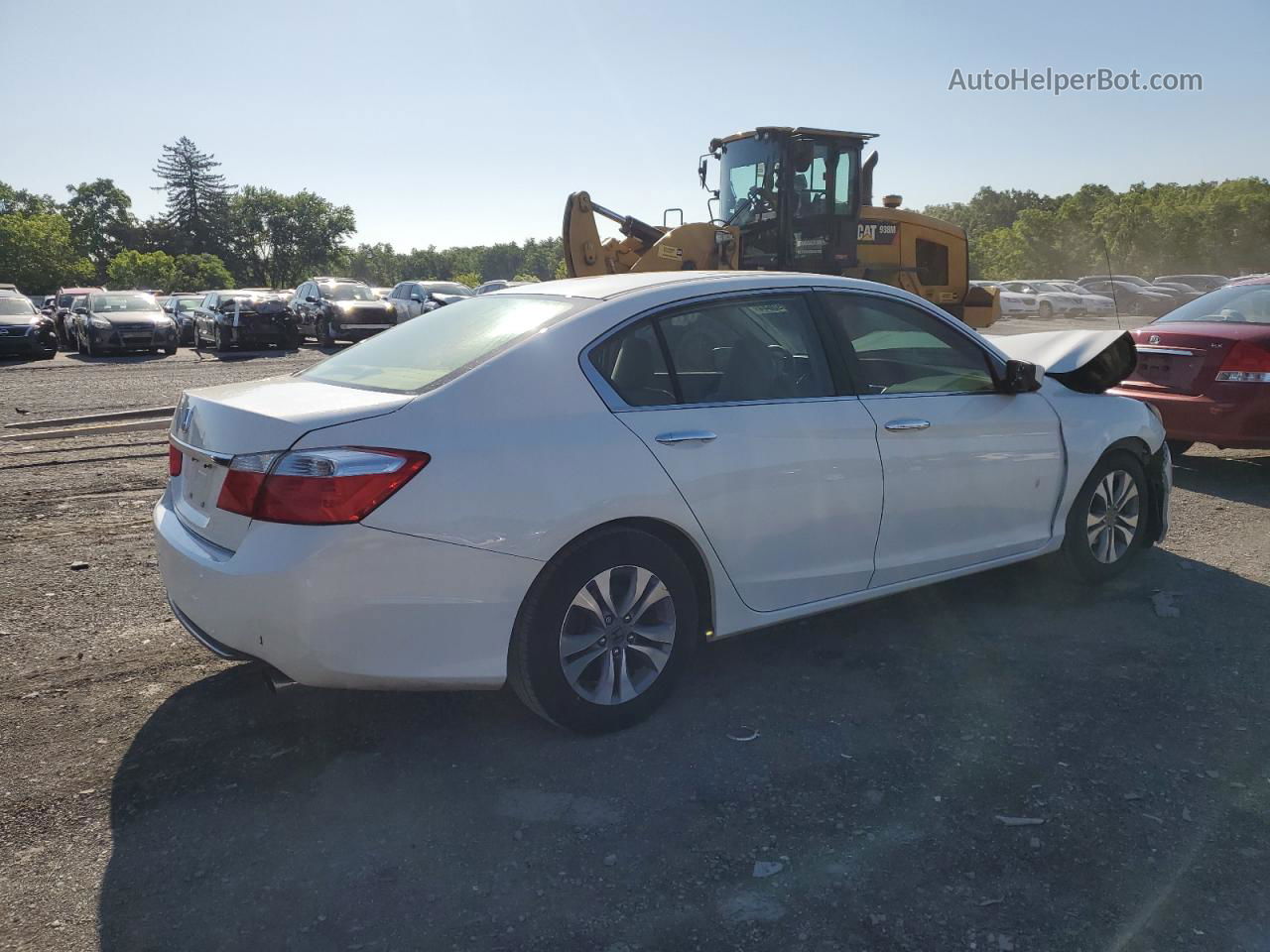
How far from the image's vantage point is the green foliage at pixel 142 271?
96562 millimetres

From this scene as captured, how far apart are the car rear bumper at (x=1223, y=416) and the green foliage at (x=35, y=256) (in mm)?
91581

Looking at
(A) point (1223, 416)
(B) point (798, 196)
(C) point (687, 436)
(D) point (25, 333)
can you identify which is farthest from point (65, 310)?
(C) point (687, 436)

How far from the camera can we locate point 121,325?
23359mm

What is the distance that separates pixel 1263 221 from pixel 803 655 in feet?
264

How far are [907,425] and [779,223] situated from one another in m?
9.16

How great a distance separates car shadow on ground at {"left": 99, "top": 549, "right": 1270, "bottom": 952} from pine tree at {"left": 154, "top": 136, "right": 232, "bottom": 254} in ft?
421

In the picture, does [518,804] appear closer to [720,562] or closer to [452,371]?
[720,562]

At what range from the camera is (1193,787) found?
10.3ft

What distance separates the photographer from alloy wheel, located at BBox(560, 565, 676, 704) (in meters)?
3.35

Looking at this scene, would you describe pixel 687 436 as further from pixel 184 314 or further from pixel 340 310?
pixel 184 314

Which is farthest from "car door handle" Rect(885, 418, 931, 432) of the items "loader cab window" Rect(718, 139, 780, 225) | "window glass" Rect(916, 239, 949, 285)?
"window glass" Rect(916, 239, 949, 285)

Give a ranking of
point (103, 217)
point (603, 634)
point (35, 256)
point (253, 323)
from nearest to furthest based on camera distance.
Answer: point (603, 634)
point (253, 323)
point (35, 256)
point (103, 217)

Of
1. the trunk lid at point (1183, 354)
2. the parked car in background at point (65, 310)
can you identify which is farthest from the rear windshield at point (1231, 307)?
the parked car in background at point (65, 310)

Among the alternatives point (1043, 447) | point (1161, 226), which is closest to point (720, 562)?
point (1043, 447)
